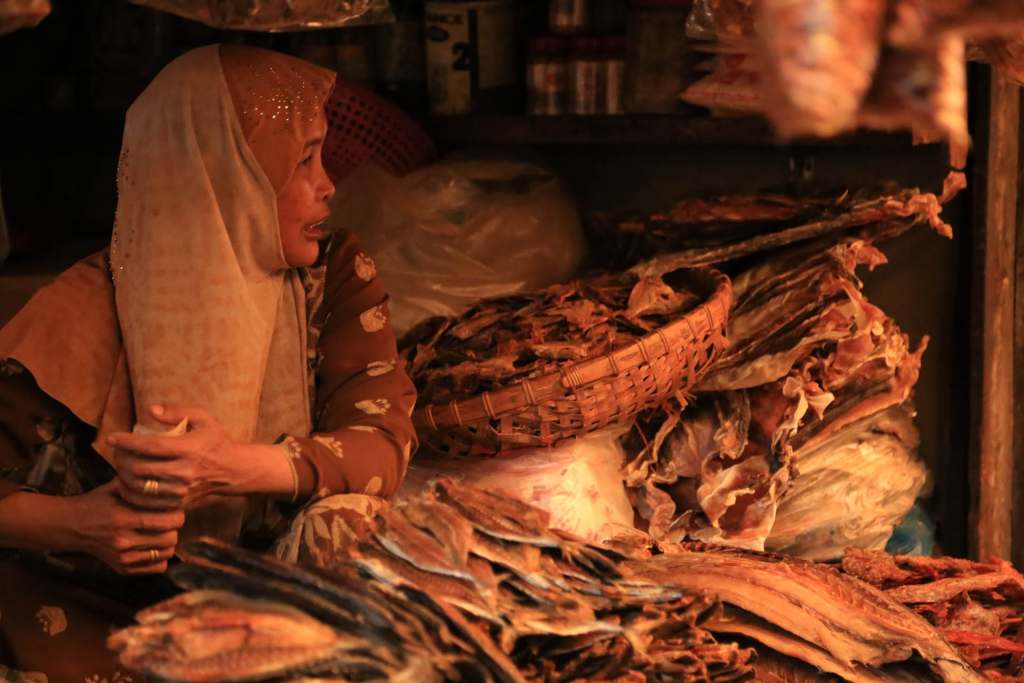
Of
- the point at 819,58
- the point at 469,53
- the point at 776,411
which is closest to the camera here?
the point at 819,58

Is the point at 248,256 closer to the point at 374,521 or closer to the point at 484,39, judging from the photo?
the point at 374,521

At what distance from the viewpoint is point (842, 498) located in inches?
106

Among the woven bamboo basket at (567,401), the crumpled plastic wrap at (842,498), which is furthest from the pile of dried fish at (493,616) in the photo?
the crumpled plastic wrap at (842,498)

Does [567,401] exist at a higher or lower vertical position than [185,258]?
lower

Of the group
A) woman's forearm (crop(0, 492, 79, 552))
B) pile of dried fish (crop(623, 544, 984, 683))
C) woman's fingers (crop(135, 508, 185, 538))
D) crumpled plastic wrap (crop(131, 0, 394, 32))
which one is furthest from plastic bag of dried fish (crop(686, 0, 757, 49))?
woman's forearm (crop(0, 492, 79, 552))

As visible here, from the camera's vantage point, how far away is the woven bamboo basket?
7.41ft

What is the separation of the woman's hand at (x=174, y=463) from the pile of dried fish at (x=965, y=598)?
1049 millimetres

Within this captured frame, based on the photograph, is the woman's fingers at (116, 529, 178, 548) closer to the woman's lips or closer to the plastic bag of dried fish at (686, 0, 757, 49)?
the woman's lips

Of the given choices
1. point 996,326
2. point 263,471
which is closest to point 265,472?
Answer: point 263,471

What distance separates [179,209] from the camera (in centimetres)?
187

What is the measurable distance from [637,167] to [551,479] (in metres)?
1.03

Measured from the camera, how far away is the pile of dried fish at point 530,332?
2322 mm

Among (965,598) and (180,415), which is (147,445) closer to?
(180,415)

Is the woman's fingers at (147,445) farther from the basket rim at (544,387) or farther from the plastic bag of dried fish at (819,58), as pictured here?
the plastic bag of dried fish at (819,58)
